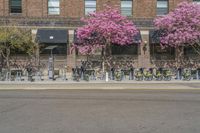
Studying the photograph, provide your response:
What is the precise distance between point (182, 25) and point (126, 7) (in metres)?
6.00

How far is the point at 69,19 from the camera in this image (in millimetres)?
40531

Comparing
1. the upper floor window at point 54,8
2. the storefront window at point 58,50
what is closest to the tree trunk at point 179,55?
the storefront window at point 58,50

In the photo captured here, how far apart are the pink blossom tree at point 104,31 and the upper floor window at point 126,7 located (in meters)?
2.56

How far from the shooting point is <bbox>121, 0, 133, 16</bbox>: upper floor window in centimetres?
4141

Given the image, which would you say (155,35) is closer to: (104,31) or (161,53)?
(161,53)

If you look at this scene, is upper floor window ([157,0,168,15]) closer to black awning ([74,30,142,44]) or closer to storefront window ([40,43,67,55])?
black awning ([74,30,142,44])

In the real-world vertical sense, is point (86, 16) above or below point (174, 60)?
above

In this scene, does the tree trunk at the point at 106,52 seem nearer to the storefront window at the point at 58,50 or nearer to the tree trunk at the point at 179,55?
the storefront window at the point at 58,50
